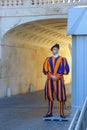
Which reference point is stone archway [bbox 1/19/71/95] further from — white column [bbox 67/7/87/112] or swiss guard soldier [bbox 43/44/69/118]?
white column [bbox 67/7/87/112]

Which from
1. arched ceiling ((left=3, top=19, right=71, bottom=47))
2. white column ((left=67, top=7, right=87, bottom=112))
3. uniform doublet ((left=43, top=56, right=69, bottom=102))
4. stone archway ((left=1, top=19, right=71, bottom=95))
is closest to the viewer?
white column ((left=67, top=7, right=87, bottom=112))

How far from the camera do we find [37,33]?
815 inches

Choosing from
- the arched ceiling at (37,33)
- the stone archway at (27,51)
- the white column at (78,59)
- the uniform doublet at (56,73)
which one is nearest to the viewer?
the white column at (78,59)

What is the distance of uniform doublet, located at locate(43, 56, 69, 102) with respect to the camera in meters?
10.1

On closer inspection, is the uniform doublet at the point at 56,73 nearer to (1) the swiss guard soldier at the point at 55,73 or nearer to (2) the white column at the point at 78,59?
(1) the swiss guard soldier at the point at 55,73

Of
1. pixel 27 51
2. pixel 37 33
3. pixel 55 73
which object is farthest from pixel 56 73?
pixel 27 51

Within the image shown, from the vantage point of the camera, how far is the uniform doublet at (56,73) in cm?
1006

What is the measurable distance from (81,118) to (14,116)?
5.87 meters

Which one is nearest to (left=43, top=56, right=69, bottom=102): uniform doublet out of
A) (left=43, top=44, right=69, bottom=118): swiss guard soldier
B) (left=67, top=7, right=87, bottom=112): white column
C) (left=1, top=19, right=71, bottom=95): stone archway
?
(left=43, top=44, right=69, bottom=118): swiss guard soldier

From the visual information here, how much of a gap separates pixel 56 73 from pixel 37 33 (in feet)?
35.3

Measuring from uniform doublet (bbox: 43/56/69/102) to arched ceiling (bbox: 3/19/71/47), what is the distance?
7807mm

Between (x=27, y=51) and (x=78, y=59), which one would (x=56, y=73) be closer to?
(x=78, y=59)

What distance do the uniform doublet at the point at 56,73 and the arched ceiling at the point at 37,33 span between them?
7.81m

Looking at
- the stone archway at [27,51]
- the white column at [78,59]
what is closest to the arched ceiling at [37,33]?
the stone archway at [27,51]
